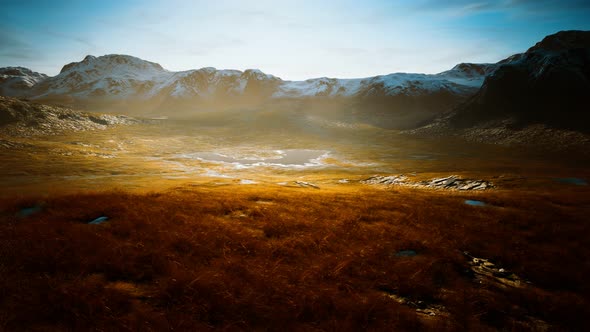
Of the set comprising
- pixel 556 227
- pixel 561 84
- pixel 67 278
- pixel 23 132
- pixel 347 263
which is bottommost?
pixel 556 227

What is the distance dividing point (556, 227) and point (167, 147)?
456 feet

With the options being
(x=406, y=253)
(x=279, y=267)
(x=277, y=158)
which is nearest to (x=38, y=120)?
(x=277, y=158)

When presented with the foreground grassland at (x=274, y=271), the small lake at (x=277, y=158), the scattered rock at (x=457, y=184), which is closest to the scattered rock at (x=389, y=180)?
the scattered rock at (x=457, y=184)

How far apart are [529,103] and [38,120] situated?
10259 inches

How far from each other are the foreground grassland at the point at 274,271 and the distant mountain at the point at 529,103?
470 ft

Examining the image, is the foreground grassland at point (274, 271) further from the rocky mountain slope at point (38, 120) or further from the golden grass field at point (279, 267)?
the rocky mountain slope at point (38, 120)

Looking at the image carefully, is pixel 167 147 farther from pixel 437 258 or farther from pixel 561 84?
pixel 561 84

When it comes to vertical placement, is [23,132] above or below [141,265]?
above

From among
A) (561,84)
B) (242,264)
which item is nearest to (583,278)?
(242,264)

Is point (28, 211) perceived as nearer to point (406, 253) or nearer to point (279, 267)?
point (279, 267)

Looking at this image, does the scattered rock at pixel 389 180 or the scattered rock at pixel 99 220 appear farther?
the scattered rock at pixel 389 180

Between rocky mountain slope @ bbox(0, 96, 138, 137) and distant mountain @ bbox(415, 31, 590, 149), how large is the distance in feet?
681

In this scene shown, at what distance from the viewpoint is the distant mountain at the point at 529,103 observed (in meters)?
120

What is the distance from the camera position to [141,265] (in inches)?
342
